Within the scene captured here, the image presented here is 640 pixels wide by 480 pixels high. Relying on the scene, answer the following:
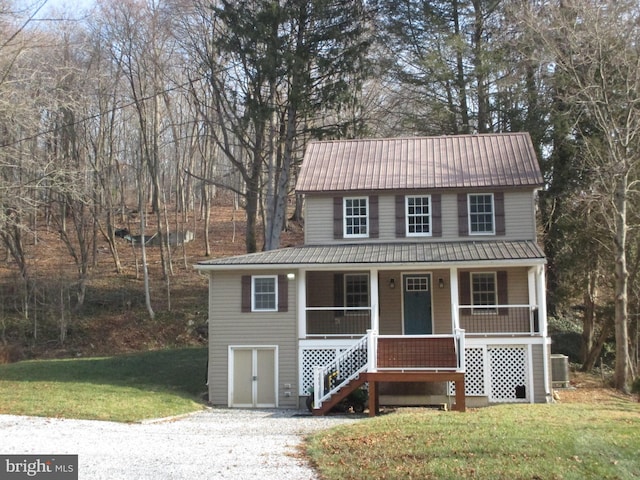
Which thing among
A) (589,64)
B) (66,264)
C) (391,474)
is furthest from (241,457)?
(66,264)

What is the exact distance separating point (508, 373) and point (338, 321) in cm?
527

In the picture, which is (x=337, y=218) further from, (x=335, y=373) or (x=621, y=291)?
(x=621, y=291)

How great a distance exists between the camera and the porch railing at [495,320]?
20062 millimetres

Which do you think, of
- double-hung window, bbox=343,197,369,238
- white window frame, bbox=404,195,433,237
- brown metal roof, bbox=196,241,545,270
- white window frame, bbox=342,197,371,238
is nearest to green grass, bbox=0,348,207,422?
brown metal roof, bbox=196,241,545,270

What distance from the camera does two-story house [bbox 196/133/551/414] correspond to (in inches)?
723

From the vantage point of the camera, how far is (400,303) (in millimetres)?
21250

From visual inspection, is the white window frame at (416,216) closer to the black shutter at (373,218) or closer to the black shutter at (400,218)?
the black shutter at (400,218)

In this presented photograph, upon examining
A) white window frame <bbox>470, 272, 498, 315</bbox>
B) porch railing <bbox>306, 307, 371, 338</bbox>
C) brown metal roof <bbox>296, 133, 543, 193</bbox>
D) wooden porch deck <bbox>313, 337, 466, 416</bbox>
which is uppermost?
brown metal roof <bbox>296, 133, 543, 193</bbox>

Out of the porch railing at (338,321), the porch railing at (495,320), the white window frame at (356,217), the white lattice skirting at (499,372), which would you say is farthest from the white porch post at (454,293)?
the white window frame at (356,217)

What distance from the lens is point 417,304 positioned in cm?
2120

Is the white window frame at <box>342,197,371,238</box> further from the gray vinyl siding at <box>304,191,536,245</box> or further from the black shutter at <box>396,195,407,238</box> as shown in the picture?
the black shutter at <box>396,195,407,238</box>

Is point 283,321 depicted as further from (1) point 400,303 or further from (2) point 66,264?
(2) point 66,264

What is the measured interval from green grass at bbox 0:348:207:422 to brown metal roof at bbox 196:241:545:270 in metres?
3.94

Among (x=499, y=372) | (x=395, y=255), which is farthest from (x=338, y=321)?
(x=499, y=372)
